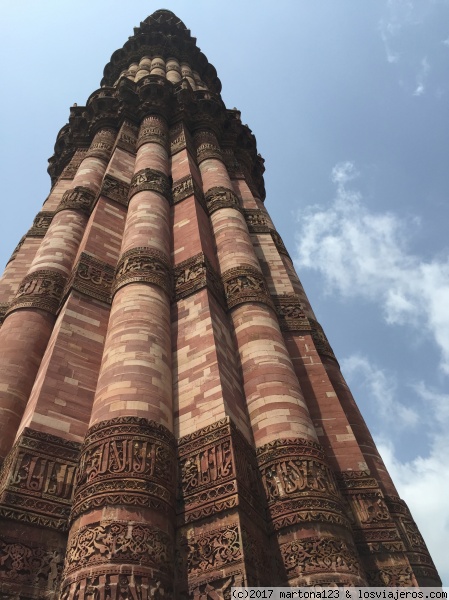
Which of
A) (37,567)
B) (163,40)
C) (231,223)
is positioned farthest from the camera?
(163,40)

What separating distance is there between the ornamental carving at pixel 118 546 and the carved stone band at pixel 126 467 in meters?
0.24

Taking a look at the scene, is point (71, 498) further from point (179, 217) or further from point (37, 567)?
point (179, 217)

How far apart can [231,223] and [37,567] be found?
784 centimetres

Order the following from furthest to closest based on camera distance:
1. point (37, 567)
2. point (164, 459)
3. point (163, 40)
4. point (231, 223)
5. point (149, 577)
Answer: point (163, 40)
point (231, 223)
point (164, 459)
point (37, 567)
point (149, 577)

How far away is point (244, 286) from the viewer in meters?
8.87

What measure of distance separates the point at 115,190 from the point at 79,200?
881 millimetres

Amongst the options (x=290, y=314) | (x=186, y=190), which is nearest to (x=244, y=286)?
(x=290, y=314)

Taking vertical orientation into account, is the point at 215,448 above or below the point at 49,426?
below

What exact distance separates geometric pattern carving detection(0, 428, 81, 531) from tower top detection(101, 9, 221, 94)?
2006 cm

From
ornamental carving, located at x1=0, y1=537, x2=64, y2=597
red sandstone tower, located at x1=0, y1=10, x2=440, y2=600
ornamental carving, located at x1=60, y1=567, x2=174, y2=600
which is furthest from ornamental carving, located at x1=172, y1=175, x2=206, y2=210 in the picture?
ornamental carving, located at x1=60, y1=567, x2=174, y2=600

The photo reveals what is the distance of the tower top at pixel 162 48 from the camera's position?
22391mm

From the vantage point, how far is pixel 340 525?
17.0 feet

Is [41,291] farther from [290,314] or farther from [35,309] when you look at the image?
[290,314]

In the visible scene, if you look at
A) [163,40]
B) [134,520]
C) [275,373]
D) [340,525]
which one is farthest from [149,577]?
[163,40]
